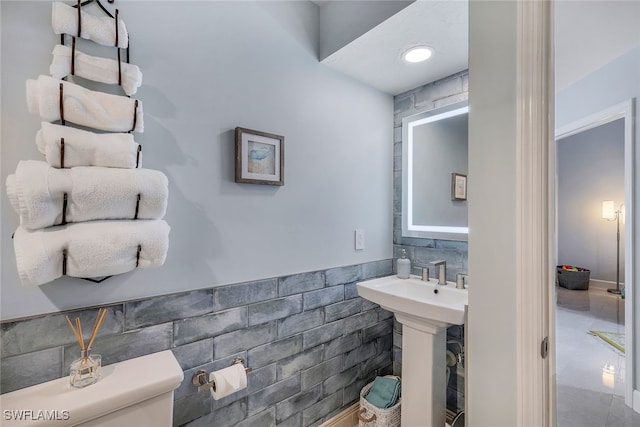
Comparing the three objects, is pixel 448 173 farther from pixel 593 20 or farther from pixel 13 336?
pixel 13 336

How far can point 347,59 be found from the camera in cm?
162

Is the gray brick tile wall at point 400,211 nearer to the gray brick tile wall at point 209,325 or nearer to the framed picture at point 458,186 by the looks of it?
the framed picture at point 458,186

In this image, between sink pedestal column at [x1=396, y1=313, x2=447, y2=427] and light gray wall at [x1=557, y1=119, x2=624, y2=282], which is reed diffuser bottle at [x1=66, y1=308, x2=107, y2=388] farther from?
light gray wall at [x1=557, y1=119, x2=624, y2=282]

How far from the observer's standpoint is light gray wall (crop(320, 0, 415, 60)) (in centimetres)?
131

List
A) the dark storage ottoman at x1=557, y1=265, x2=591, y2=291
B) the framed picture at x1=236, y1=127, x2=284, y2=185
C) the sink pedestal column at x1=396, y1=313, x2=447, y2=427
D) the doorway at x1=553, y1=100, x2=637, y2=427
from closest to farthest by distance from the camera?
the dark storage ottoman at x1=557, y1=265, x2=591, y2=291, the doorway at x1=553, y1=100, x2=637, y2=427, the framed picture at x1=236, y1=127, x2=284, y2=185, the sink pedestal column at x1=396, y1=313, x2=447, y2=427

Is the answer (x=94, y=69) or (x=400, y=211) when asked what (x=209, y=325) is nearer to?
(x=94, y=69)

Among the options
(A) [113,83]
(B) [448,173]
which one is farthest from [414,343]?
(A) [113,83]

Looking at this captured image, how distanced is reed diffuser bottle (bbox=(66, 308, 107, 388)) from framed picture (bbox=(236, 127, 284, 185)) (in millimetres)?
778

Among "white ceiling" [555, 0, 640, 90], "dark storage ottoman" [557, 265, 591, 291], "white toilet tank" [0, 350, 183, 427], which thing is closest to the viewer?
"white toilet tank" [0, 350, 183, 427]

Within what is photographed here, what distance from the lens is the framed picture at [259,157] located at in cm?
130

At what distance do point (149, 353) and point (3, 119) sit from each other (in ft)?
2.98

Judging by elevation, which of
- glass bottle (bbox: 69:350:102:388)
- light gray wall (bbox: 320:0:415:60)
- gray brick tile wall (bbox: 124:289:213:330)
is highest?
light gray wall (bbox: 320:0:415:60)

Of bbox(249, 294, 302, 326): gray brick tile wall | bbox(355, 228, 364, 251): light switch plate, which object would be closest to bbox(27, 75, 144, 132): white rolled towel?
bbox(249, 294, 302, 326): gray brick tile wall

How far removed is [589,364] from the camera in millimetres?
1260
